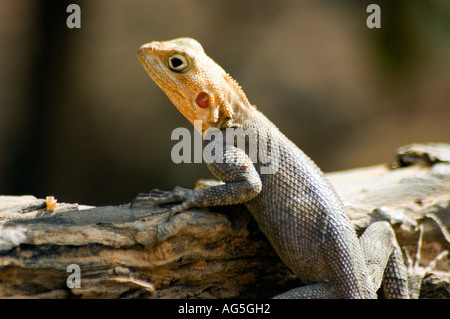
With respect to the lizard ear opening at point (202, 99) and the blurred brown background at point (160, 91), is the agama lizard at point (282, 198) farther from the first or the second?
the blurred brown background at point (160, 91)

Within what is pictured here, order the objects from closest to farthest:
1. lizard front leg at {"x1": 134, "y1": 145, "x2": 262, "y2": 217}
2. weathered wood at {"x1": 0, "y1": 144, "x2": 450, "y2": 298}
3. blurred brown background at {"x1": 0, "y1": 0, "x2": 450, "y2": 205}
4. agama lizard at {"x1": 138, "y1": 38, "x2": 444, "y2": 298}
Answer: weathered wood at {"x1": 0, "y1": 144, "x2": 450, "y2": 298}, agama lizard at {"x1": 138, "y1": 38, "x2": 444, "y2": 298}, lizard front leg at {"x1": 134, "y1": 145, "x2": 262, "y2": 217}, blurred brown background at {"x1": 0, "y1": 0, "x2": 450, "y2": 205}

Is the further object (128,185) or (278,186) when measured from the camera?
(128,185)

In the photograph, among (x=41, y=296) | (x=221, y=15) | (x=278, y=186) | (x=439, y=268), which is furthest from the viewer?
(x=221, y=15)

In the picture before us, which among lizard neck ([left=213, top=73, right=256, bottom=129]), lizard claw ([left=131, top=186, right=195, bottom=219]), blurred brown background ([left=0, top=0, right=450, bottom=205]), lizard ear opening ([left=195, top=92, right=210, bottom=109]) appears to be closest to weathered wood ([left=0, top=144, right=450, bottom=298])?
lizard claw ([left=131, top=186, right=195, bottom=219])

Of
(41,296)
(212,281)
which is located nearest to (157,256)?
(212,281)

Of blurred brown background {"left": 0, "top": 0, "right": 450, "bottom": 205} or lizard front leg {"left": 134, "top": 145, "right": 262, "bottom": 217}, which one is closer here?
lizard front leg {"left": 134, "top": 145, "right": 262, "bottom": 217}

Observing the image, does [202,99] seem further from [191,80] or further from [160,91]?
[160,91]

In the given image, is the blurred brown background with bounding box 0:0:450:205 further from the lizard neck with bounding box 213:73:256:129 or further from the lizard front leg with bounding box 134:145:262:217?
the lizard front leg with bounding box 134:145:262:217

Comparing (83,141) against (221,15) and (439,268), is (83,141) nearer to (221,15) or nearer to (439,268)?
(221,15)
